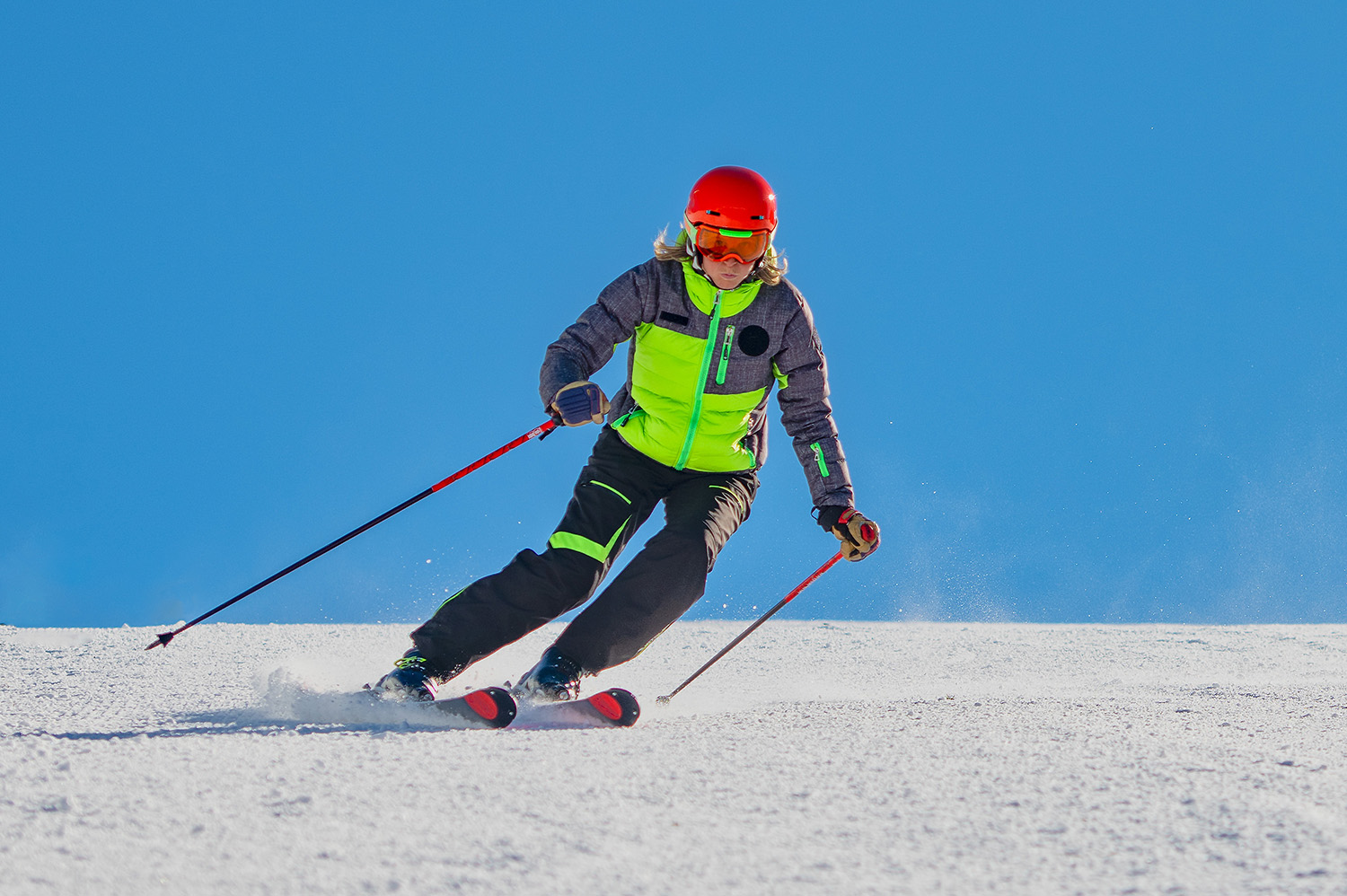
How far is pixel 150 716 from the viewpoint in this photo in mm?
3322

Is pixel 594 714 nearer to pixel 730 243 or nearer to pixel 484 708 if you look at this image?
pixel 484 708

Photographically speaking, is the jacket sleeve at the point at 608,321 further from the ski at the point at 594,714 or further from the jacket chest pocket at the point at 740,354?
the ski at the point at 594,714

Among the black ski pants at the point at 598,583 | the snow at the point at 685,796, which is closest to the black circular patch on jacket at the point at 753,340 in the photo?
the black ski pants at the point at 598,583

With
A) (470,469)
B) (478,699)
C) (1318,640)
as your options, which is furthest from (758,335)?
(1318,640)

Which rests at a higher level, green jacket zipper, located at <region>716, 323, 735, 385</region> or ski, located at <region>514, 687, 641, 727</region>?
green jacket zipper, located at <region>716, 323, 735, 385</region>

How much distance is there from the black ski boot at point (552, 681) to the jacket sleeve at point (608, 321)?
39.5 inches

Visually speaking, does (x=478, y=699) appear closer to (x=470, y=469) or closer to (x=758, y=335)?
(x=470, y=469)

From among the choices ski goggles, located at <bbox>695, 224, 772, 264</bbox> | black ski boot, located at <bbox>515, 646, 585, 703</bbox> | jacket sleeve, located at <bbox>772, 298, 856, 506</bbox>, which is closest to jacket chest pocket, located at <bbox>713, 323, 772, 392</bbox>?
jacket sleeve, located at <bbox>772, 298, 856, 506</bbox>

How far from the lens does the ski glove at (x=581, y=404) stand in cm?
350

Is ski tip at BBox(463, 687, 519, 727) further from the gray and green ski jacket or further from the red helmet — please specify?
the red helmet

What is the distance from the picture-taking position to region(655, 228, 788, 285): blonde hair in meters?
3.93

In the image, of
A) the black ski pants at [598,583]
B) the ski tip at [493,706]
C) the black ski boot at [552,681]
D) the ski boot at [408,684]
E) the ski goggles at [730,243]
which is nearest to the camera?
the ski tip at [493,706]

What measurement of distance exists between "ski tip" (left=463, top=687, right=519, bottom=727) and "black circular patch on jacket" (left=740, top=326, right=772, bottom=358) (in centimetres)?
154

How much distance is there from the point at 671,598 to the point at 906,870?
6.54 ft
